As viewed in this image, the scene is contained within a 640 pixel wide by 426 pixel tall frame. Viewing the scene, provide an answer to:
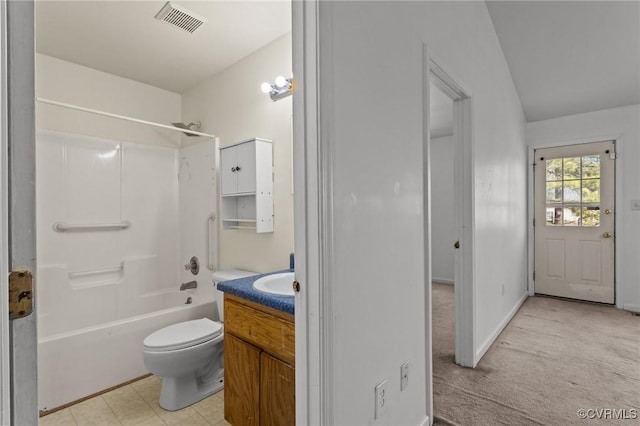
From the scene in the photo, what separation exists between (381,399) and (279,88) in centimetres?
205

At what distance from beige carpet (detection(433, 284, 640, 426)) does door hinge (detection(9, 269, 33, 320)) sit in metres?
1.88

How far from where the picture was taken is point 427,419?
167cm

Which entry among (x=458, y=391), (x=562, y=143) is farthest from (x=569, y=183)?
(x=458, y=391)

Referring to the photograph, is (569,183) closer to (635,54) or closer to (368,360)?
(635,54)

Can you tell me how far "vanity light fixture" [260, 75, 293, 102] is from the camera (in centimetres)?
233

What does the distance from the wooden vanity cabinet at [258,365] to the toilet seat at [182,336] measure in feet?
1.17

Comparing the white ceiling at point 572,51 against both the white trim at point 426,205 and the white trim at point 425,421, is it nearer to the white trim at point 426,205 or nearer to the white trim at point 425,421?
the white trim at point 426,205

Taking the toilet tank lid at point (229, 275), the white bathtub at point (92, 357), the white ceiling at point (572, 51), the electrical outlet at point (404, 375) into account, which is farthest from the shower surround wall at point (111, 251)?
the white ceiling at point (572, 51)

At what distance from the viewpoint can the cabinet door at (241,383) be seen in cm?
154

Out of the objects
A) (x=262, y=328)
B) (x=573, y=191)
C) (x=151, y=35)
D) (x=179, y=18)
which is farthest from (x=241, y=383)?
(x=573, y=191)

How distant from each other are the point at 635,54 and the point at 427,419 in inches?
141

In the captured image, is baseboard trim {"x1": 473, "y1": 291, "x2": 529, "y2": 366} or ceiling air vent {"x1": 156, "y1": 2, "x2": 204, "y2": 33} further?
baseboard trim {"x1": 473, "y1": 291, "x2": 529, "y2": 366}
